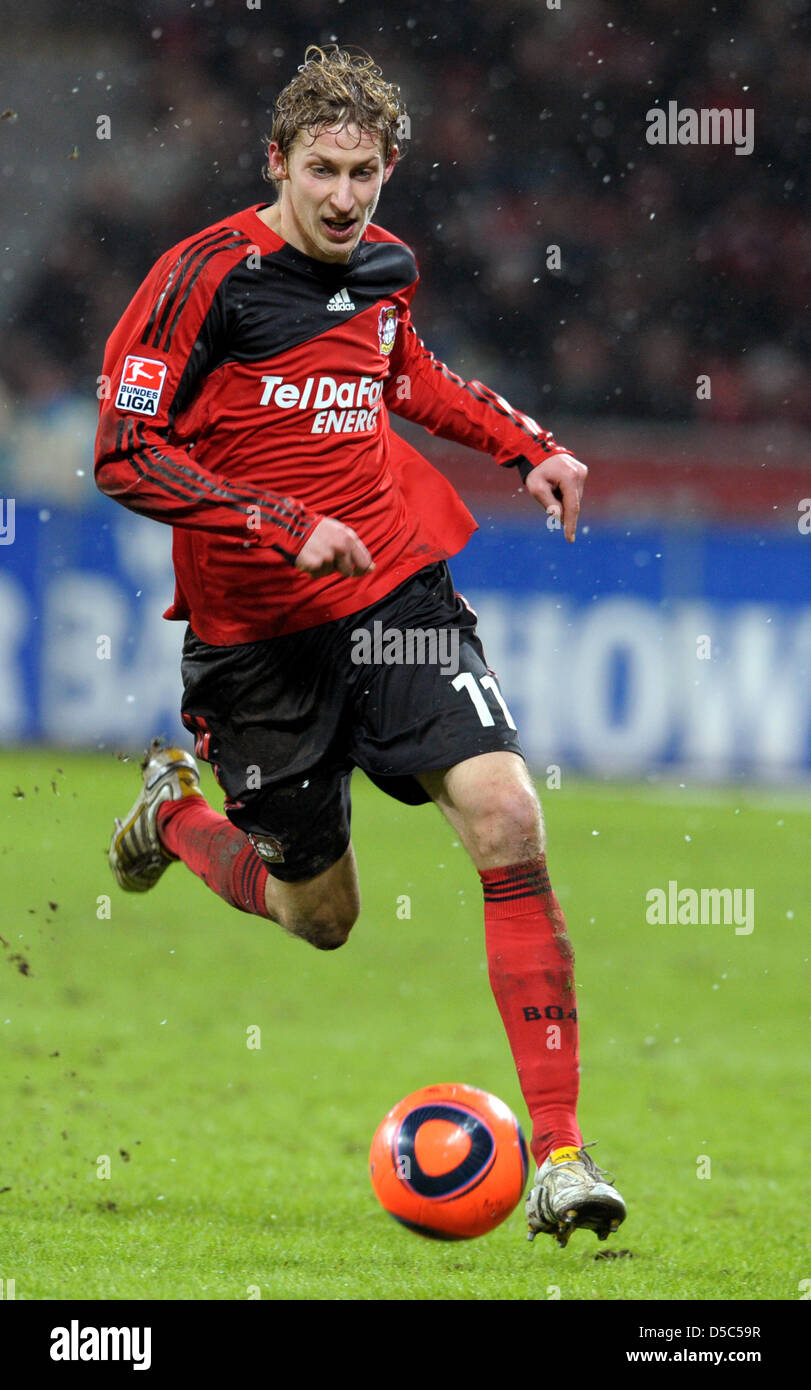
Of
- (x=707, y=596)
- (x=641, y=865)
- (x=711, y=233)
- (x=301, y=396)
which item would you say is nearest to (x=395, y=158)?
(x=301, y=396)

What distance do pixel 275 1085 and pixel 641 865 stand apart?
4088mm

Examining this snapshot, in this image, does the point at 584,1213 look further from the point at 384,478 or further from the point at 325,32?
the point at 325,32

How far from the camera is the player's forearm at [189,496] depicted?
3512mm

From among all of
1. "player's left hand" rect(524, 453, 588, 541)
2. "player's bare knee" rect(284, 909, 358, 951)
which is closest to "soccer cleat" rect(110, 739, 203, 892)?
"player's bare knee" rect(284, 909, 358, 951)

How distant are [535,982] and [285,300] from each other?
1.58 metres

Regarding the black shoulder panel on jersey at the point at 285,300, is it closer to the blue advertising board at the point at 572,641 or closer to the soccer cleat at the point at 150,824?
the soccer cleat at the point at 150,824

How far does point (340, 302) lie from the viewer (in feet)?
13.0

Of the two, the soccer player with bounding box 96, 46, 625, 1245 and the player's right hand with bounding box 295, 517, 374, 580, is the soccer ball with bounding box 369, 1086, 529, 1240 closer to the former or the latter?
the soccer player with bounding box 96, 46, 625, 1245

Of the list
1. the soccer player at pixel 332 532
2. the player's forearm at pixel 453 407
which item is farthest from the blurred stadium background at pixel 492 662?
the player's forearm at pixel 453 407

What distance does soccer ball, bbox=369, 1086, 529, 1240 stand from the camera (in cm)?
355

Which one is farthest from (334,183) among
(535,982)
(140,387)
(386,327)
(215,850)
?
(215,850)

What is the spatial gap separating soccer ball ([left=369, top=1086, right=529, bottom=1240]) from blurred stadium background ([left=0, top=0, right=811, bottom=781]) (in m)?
7.75

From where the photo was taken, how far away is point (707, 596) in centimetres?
1137

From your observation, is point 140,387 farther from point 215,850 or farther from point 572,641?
point 572,641
